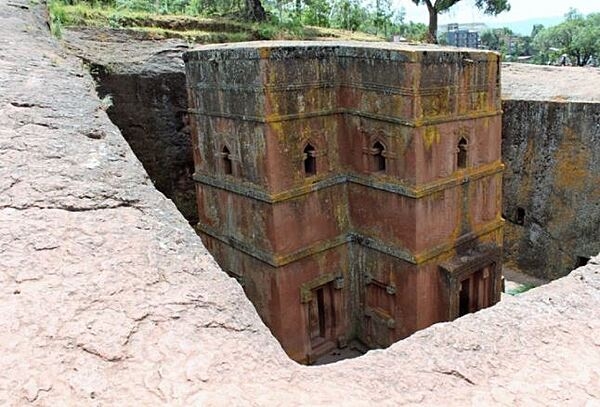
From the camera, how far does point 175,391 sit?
1542 millimetres

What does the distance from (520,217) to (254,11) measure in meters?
11.5

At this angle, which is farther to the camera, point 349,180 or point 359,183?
point 349,180

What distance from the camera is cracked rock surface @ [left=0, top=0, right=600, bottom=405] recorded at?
1.58 metres

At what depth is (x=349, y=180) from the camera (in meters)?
9.68

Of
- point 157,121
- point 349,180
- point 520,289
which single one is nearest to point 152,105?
point 157,121

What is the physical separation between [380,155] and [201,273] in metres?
7.37

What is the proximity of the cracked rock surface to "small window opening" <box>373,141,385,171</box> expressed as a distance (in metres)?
6.51

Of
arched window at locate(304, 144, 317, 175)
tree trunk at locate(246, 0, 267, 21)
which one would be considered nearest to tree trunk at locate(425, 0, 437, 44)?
tree trunk at locate(246, 0, 267, 21)

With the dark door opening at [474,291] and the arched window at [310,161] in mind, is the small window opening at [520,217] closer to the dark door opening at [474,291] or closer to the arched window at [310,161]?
the dark door opening at [474,291]

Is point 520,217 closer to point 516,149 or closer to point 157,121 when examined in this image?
point 516,149

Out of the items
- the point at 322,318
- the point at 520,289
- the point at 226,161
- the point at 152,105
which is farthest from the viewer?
the point at 520,289

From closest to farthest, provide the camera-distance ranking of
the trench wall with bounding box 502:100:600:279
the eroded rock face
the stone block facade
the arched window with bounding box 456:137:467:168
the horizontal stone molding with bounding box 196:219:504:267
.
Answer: the stone block facade < the horizontal stone molding with bounding box 196:219:504:267 < the arched window with bounding box 456:137:467:168 < the eroded rock face < the trench wall with bounding box 502:100:600:279

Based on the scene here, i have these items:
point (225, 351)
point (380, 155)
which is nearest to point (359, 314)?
point (380, 155)

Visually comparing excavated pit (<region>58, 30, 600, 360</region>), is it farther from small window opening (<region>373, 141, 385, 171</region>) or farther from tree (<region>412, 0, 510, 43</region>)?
tree (<region>412, 0, 510, 43</region>)
